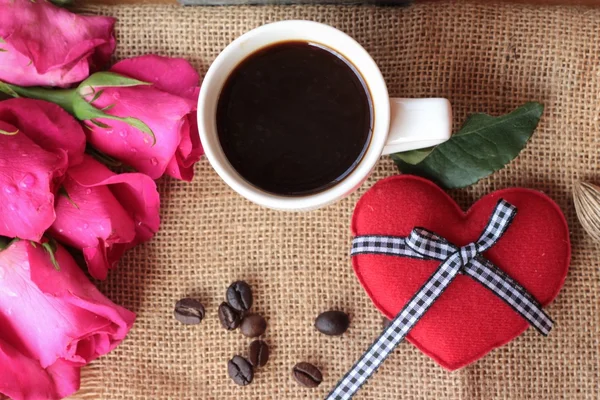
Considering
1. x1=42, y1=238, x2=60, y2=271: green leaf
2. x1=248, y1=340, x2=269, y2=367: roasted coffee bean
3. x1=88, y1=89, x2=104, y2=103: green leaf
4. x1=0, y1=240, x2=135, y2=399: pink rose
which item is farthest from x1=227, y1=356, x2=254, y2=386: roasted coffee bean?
x1=88, y1=89, x2=104, y2=103: green leaf

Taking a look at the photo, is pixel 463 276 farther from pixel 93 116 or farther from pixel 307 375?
pixel 93 116

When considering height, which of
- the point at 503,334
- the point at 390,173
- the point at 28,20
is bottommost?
the point at 503,334

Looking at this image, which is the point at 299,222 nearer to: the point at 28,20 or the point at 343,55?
the point at 343,55

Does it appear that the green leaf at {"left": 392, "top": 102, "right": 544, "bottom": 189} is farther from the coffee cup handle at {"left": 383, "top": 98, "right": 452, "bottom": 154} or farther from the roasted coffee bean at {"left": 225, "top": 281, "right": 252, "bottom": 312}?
the roasted coffee bean at {"left": 225, "top": 281, "right": 252, "bottom": 312}

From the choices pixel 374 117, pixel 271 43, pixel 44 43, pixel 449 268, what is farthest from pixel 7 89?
pixel 449 268

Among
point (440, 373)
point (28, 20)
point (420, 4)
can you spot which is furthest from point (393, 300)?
point (28, 20)

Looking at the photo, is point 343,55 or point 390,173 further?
point 390,173

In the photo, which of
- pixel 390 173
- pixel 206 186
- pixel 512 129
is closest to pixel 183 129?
pixel 206 186

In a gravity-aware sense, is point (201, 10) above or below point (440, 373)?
above
